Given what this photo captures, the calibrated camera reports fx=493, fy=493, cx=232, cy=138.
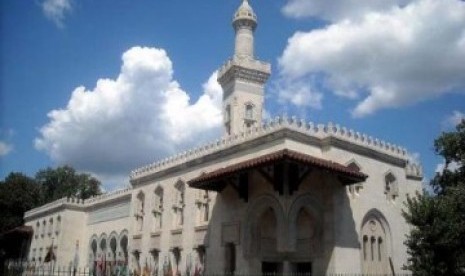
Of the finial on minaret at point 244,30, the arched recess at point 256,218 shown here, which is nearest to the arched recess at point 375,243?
the arched recess at point 256,218

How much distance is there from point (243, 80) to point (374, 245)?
15.0m

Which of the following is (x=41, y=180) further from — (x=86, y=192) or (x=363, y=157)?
(x=363, y=157)

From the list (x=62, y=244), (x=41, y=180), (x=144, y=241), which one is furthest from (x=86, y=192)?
(x=144, y=241)

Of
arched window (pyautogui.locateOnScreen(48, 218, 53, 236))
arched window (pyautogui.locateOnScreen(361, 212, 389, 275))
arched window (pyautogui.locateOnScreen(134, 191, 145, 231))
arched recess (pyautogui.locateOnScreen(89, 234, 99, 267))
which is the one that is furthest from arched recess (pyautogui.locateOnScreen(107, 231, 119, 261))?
arched window (pyautogui.locateOnScreen(361, 212, 389, 275))

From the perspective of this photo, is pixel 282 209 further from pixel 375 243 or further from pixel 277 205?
pixel 375 243

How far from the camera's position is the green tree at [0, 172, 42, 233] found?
46.5 metres

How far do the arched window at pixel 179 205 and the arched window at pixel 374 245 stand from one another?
980 centimetres

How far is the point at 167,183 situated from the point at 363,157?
11.3 meters

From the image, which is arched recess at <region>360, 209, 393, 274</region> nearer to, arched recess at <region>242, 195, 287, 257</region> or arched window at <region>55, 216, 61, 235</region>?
arched recess at <region>242, 195, 287, 257</region>

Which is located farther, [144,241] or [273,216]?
[144,241]

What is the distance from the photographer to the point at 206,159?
2520 cm

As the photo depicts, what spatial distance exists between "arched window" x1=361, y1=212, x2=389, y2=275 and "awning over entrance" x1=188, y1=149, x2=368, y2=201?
10.2ft

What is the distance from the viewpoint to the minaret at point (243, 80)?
106ft

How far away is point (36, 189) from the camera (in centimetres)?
4941
